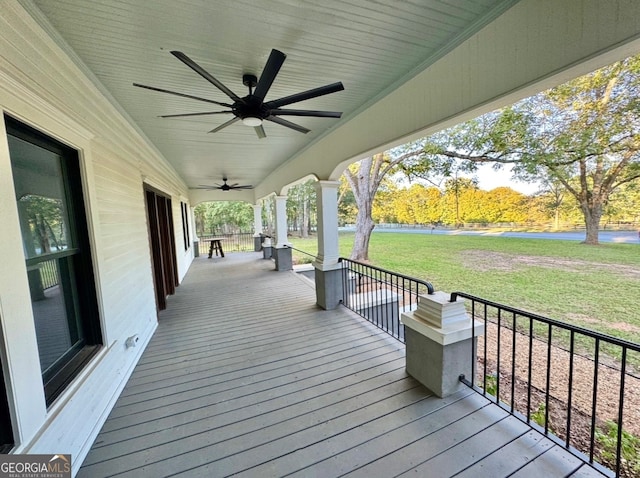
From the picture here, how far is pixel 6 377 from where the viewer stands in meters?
1.12

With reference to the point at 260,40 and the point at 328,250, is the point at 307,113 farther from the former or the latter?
the point at 328,250

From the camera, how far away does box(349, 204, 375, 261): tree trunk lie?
31.3ft

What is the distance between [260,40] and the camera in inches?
73.1

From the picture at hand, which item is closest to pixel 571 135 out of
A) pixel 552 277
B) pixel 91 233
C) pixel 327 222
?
pixel 552 277

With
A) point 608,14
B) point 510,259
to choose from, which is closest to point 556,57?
point 608,14

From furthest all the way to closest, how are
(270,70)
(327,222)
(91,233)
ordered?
(327,222), (91,233), (270,70)

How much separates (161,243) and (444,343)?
4.92 meters

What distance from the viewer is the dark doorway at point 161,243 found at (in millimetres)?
4227

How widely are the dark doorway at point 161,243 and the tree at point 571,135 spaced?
22.8ft

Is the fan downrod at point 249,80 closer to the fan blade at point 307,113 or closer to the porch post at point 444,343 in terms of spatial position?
the fan blade at point 307,113

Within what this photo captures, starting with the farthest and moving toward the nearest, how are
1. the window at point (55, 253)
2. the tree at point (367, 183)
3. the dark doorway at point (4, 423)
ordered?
1. the tree at point (367, 183)
2. the window at point (55, 253)
3. the dark doorway at point (4, 423)

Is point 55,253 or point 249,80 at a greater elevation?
point 249,80
